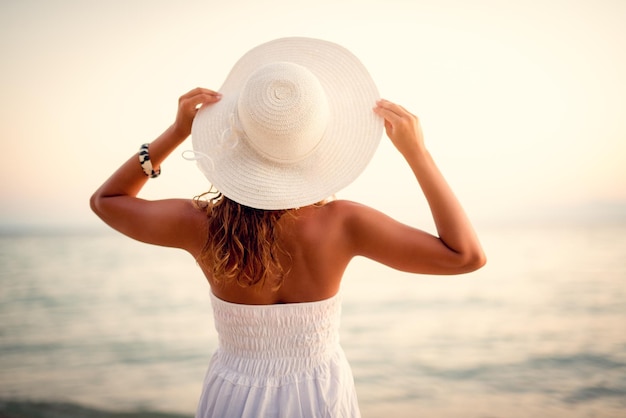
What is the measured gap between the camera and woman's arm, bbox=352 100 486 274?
4.77 feet

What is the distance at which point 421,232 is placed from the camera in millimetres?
1461

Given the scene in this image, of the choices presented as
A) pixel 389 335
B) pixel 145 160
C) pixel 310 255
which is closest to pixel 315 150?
pixel 310 255

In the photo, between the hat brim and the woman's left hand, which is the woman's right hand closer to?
the hat brim

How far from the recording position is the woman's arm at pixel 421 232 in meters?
1.45

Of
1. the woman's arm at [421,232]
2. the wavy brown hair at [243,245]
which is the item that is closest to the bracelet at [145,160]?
the wavy brown hair at [243,245]

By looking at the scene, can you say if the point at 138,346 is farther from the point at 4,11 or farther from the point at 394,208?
the point at 394,208

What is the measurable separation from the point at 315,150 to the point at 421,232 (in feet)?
1.21

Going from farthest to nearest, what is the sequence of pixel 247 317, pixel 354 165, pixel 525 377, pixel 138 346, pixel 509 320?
1. pixel 509 320
2. pixel 138 346
3. pixel 525 377
4. pixel 247 317
5. pixel 354 165

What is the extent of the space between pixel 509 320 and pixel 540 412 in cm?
333

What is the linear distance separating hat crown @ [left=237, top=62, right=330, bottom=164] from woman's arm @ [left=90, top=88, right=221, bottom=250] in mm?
239

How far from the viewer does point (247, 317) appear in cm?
163

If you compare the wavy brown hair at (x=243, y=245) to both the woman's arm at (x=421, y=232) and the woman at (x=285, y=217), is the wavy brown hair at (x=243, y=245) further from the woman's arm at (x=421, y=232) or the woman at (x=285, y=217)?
the woman's arm at (x=421, y=232)

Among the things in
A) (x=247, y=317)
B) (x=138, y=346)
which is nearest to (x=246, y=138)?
(x=247, y=317)

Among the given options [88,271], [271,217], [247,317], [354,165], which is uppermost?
[88,271]
